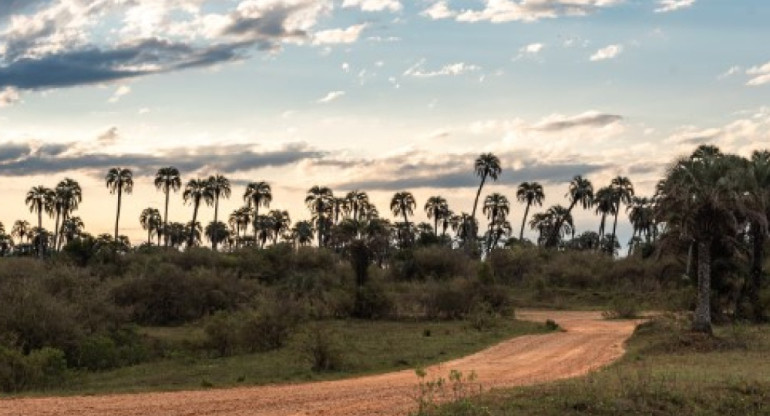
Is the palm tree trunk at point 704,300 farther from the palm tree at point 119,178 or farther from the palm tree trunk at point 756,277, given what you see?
the palm tree at point 119,178

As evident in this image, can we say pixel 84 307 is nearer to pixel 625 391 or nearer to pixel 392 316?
pixel 392 316

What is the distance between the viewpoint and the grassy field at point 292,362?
83.4ft

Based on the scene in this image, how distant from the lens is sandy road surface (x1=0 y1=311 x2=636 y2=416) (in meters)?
18.4

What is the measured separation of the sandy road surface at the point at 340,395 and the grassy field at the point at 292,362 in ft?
4.69

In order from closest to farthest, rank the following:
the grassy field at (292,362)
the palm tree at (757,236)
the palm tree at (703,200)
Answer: the grassy field at (292,362) → the palm tree at (703,200) → the palm tree at (757,236)

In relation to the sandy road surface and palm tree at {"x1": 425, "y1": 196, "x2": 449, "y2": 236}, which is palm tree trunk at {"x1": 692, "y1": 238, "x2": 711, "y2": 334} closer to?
the sandy road surface

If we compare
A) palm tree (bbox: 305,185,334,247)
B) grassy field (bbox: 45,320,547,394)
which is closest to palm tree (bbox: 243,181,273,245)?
palm tree (bbox: 305,185,334,247)

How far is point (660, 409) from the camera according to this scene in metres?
17.2

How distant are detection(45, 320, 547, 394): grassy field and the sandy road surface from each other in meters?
1.43

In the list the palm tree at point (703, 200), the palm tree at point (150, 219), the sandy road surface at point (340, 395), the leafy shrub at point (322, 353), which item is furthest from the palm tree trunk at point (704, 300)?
the palm tree at point (150, 219)

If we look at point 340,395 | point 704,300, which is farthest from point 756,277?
point 340,395

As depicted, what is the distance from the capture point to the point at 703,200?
3170cm

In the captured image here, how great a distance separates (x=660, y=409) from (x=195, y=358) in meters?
20.4

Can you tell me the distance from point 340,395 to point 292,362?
872 cm
